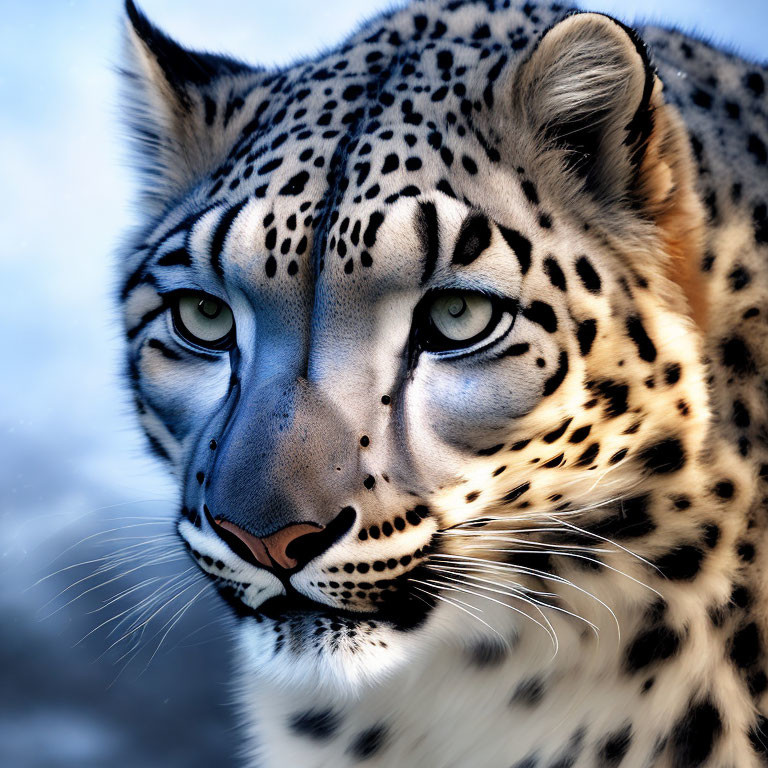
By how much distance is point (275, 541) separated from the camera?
231 cm

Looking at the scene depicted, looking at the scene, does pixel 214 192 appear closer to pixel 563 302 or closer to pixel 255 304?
pixel 255 304

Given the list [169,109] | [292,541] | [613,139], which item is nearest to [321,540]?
[292,541]

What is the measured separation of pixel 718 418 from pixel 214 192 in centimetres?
Answer: 141

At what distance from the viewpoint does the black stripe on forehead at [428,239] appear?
8.05 feet

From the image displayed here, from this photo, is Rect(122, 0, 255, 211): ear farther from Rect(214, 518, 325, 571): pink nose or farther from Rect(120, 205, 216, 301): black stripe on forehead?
Rect(214, 518, 325, 571): pink nose

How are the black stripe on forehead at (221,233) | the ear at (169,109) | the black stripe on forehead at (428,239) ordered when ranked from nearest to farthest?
the black stripe on forehead at (428,239) < the black stripe on forehead at (221,233) < the ear at (169,109)

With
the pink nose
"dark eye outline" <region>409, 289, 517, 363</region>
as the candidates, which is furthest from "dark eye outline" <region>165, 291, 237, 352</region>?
the pink nose

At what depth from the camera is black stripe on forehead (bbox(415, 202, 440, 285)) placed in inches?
96.6

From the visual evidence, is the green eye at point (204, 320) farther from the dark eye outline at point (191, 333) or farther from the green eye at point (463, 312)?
the green eye at point (463, 312)

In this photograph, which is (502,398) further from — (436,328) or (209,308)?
(209,308)

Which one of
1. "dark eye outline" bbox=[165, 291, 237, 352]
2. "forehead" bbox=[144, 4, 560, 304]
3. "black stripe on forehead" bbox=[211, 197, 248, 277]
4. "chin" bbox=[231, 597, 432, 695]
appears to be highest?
"forehead" bbox=[144, 4, 560, 304]

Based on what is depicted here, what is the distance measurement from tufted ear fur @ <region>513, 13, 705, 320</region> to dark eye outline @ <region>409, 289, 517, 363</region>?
15.2 inches

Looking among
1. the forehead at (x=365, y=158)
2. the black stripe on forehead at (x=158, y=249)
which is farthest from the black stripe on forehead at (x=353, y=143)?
the black stripe on forehead at (x=158, y=249)

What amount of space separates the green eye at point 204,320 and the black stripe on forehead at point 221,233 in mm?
125
